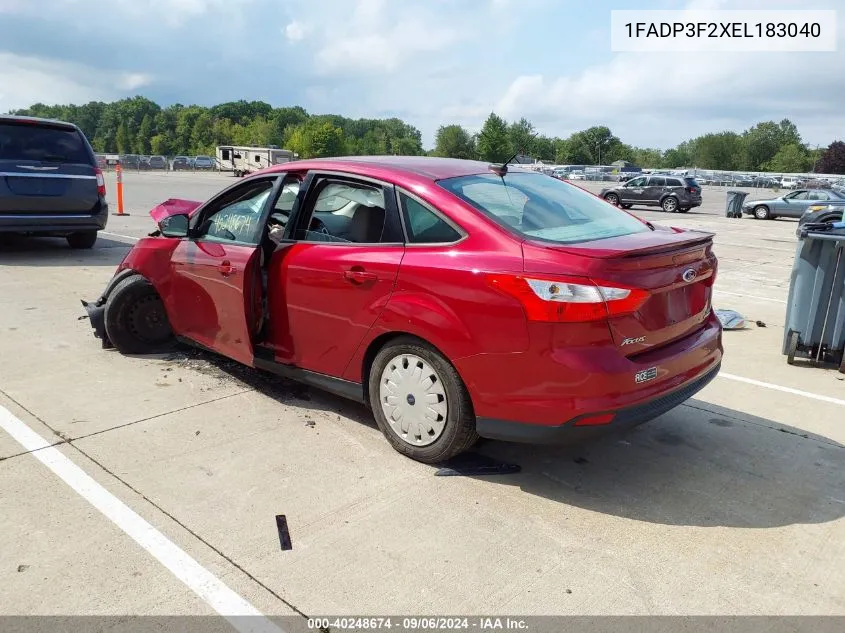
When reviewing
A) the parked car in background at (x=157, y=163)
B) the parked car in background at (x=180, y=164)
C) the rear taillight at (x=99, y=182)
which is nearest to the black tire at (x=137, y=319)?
the rear taillight at (x=99, y=182)

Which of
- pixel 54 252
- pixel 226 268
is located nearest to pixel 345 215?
pixel 226 268

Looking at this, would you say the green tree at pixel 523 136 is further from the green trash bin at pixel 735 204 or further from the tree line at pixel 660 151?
the green trash bin at pixel 735 204

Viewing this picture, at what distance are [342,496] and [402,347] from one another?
84 cm

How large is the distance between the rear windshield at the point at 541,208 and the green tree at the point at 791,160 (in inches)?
4291

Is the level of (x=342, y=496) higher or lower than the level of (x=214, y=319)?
lower

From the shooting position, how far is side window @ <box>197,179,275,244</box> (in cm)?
452

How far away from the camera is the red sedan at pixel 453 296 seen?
10.2 feet

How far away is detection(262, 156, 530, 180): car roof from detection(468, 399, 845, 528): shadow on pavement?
163 cm

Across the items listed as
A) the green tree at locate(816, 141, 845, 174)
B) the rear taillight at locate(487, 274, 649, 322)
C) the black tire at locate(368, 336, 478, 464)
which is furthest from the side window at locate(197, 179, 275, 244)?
the green tree at locate(816, 141, 845, 174)

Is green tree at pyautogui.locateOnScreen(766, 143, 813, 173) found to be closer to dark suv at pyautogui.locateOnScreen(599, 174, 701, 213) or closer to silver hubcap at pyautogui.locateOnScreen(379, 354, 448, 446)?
dark suv at pyautogui.locateOnScreen(599, 174, 701, 213)

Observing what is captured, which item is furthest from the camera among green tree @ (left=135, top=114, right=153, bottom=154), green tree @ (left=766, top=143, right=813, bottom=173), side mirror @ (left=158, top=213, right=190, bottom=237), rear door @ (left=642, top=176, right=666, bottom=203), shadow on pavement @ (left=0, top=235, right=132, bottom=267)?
green tree @ (left=135, top=114, right=153, bottom=154)

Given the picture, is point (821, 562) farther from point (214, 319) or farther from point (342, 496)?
point (214, 319)

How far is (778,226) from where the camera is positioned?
2395cm

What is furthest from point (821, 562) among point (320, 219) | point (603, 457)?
point (320, 219)
